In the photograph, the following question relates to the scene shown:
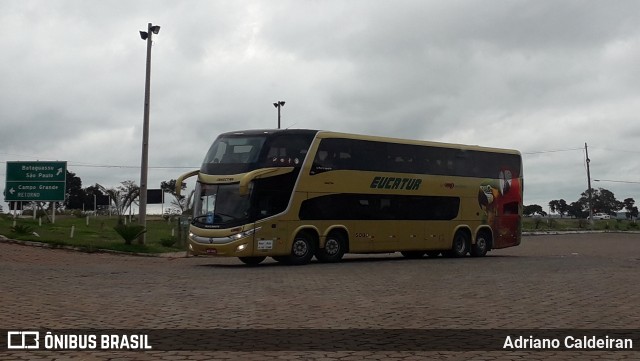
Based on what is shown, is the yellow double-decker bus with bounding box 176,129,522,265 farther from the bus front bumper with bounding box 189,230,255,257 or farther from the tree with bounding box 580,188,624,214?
the tree with bounding box 580,188,624,214

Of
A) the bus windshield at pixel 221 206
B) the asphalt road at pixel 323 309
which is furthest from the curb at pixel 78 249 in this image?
the asphalt road at pixel 323 309

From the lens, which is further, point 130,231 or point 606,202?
point 606,202

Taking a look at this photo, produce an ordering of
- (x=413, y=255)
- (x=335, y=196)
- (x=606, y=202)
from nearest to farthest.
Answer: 1. (x=335, y=196)
2. (x=413, y=255)
3. (x=606, y=202)

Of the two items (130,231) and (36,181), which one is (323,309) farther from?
(36,181)

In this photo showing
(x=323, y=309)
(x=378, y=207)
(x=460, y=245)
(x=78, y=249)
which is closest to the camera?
(x=323, y=309)

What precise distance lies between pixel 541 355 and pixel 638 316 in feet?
11.0

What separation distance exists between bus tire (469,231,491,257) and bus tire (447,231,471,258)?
388 millimetres

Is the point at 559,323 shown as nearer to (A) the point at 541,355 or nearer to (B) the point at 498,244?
(A) the point at 541,355

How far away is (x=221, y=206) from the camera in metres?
19.3

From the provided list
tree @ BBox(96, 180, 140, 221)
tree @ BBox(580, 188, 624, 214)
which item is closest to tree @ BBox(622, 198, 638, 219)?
tree @ BBox(580, 188, 624, 214)

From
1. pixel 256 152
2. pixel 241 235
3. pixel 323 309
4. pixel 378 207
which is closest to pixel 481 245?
pixel 378 207

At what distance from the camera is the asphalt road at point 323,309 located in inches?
263

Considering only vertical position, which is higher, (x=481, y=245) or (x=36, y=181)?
(x=36, y=181)

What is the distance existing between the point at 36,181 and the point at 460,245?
69.5ft
